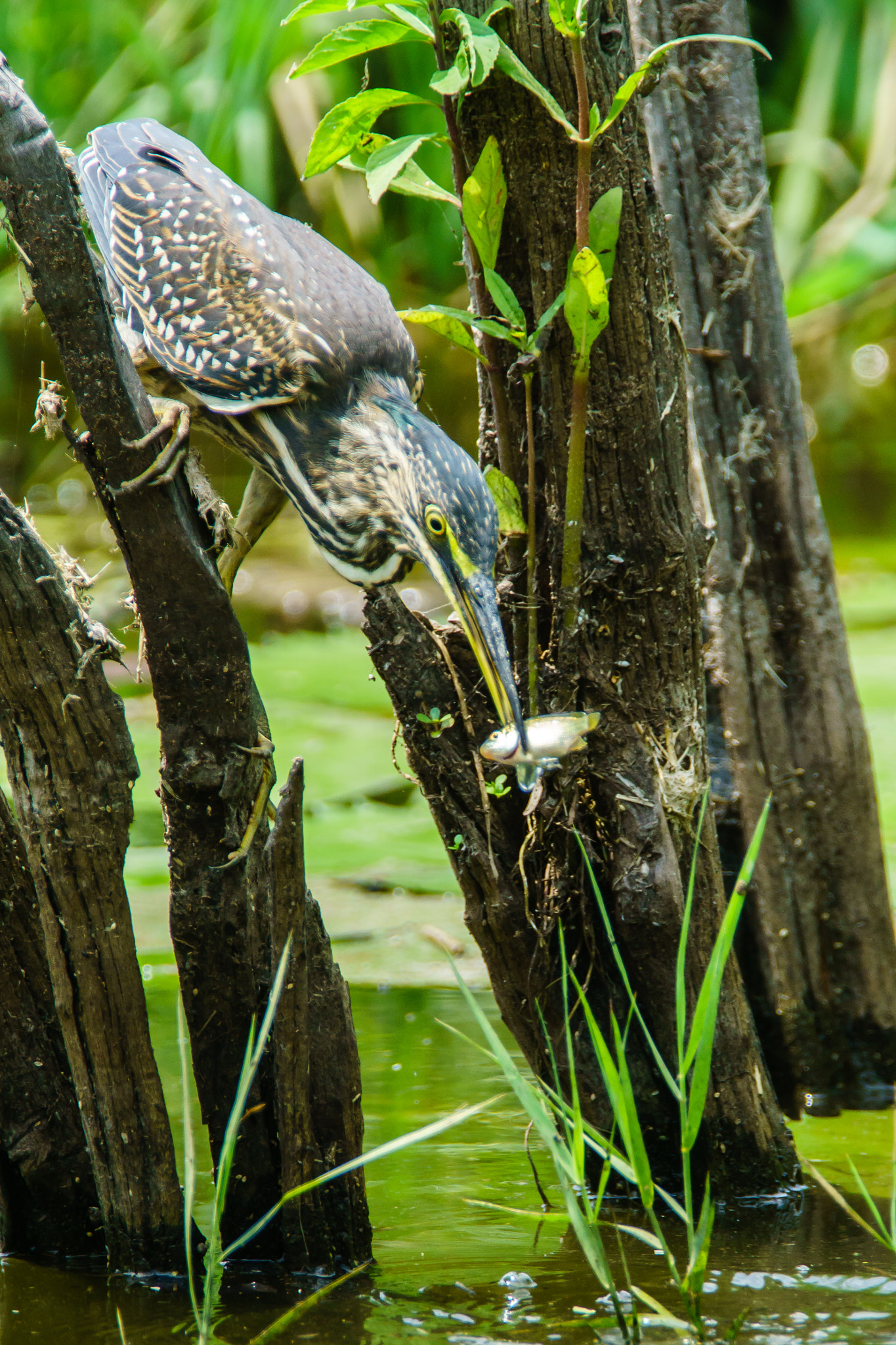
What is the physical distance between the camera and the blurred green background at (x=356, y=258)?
17.4 ft

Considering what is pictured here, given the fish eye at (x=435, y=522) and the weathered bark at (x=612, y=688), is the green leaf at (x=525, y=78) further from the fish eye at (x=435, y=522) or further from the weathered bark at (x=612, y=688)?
the fish eye at (x=435, y=522)

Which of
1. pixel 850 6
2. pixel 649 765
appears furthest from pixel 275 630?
pixel 850 6

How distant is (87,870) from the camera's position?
187 centimetres

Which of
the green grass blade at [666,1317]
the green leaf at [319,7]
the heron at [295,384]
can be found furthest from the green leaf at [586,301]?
the green grass blade at [666,1317]

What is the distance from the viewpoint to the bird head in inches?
70.1

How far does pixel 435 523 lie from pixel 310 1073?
856 millimetres

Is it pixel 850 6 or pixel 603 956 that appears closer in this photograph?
pixel 603 956

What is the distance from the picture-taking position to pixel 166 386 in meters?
2.28

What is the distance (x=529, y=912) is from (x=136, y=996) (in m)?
0.65

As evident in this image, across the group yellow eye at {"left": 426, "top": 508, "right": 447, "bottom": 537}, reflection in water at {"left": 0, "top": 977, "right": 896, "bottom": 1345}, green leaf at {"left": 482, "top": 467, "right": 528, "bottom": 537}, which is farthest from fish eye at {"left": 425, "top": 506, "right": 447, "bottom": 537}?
reflection in water at {"left": 0, "top": 977, "right": 896, "bottom": 1345}

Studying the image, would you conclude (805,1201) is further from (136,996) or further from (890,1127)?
(136,996)

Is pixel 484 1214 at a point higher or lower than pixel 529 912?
lower

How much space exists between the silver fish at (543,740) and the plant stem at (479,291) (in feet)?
1.78

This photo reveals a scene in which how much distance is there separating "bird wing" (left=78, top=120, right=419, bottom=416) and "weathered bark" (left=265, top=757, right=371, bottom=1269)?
634 millimetres
